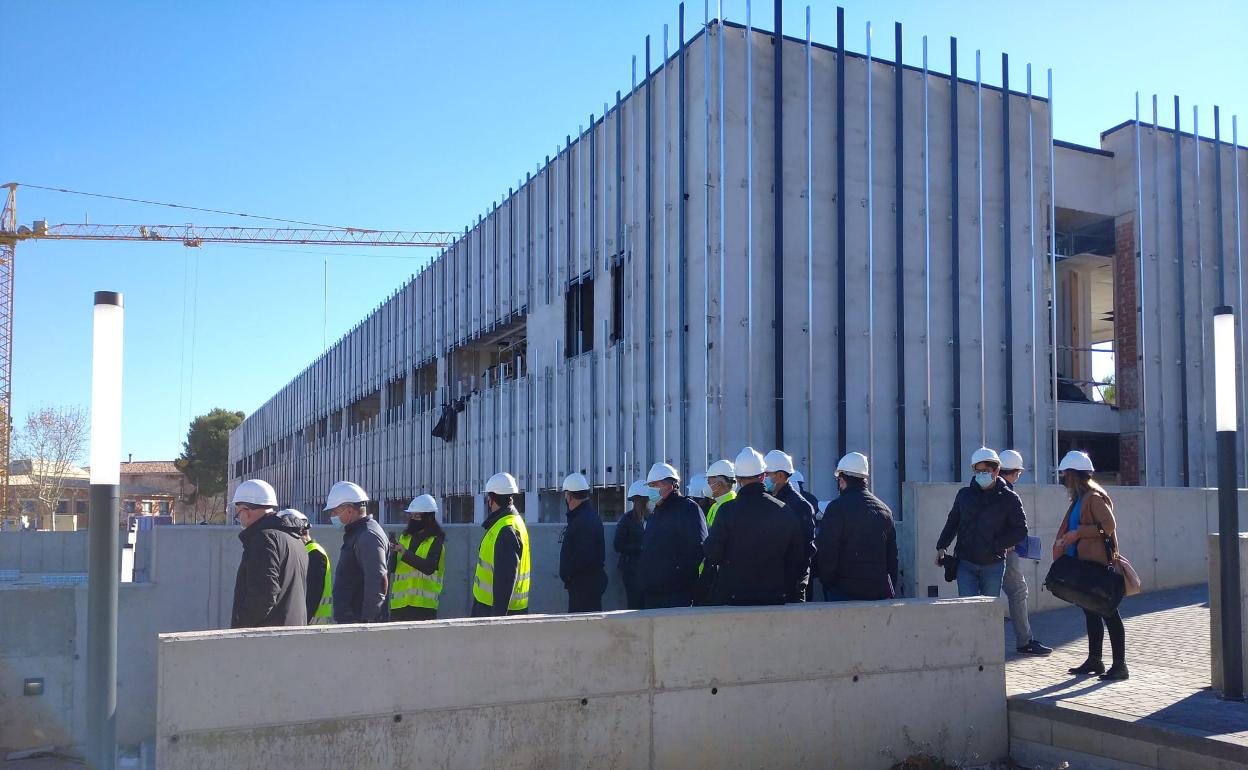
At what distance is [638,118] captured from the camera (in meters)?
18.4

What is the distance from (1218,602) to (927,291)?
33.4ft

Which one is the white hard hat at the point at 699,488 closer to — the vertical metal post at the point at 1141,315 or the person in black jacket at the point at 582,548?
the person in black jacket at the point at 582,548

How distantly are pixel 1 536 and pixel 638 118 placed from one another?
1596 cm

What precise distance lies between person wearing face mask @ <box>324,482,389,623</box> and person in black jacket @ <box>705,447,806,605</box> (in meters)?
2.31

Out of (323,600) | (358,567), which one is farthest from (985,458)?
(323,600)

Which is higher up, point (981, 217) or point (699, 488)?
point (981, 217)

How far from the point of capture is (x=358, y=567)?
7688 millimetres

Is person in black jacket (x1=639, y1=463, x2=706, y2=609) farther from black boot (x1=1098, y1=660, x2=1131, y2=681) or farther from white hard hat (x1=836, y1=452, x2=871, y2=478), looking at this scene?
black boot (x1=1098, y1=660, x2=1131, y2=681)

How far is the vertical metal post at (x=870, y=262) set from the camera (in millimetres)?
16641

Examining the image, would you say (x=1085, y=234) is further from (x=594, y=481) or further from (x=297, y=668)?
(x=297, y=668)

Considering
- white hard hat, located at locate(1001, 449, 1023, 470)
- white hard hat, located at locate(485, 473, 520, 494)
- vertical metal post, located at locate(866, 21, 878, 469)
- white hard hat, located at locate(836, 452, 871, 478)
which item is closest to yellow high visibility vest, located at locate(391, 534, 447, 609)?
white hard hat, located at locate(485, 473, 520, 494)

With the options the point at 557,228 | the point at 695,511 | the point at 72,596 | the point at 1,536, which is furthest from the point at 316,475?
the point at 695,511

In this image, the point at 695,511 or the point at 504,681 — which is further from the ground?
the point at 695,511

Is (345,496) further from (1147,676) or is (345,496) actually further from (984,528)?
(1147,676)
